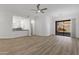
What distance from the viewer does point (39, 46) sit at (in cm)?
243

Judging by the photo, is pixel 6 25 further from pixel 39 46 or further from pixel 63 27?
pixel 63 27

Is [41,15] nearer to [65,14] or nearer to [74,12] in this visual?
[65,14]

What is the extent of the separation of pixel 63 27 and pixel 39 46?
55 centimetres

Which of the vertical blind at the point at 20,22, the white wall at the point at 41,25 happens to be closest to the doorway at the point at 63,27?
the white wall at the point at 41,25

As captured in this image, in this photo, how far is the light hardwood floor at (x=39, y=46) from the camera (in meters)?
2.37

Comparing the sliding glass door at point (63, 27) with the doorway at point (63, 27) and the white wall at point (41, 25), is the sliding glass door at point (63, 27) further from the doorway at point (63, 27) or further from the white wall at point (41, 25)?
the white wall at point (41, 25)

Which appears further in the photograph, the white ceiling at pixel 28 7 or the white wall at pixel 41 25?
the white wall at pixel 41 25

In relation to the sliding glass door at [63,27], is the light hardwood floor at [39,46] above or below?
below

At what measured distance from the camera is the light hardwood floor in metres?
2.37
